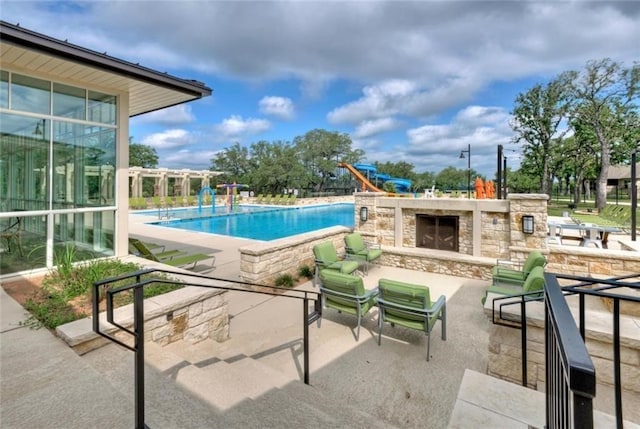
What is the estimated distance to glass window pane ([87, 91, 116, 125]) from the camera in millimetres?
5934

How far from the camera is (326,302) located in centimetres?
510

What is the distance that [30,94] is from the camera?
5258mm

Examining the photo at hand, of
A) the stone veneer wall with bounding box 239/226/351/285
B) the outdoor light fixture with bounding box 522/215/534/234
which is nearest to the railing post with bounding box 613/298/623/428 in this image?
the stone veneer wall with bounding box 239/226/351/285

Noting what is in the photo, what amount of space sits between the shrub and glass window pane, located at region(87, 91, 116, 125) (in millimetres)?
4586

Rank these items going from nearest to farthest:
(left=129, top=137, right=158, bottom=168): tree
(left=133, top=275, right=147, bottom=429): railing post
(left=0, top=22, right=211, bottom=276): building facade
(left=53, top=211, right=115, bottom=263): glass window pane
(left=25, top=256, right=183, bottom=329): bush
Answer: (left=133, top=275, right=147, bottom=429): railing post < (left=25, top=256, right=183, bottom=329): bush < (left=0, top=22, right=211, bottom=276): building facade < (left=53, top=211, right=115, bottom=263): glass window pane < (left=129, top=137, right=158, bottom=168): tree

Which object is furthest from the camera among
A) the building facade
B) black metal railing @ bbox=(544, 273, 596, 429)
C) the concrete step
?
the building facade

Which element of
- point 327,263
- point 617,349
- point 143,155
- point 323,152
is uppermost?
point 143,155

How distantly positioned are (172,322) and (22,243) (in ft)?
12.5

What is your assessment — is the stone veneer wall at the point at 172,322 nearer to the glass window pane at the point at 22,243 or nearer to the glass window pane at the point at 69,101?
the glass window pane at the point at 22,243

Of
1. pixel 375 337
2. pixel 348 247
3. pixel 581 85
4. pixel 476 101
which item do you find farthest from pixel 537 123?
pixel 375 337

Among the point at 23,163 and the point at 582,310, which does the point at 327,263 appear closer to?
the point at 582,310

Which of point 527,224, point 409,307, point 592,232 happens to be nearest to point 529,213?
point 527,224

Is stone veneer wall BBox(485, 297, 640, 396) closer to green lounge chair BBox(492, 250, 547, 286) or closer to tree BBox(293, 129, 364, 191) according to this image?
green lounge chair BBox(492, 250, 547, 286)

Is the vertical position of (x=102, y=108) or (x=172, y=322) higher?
(x=102, y=108)
